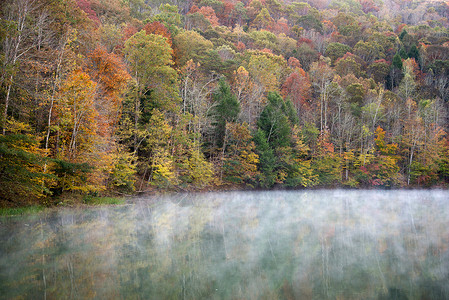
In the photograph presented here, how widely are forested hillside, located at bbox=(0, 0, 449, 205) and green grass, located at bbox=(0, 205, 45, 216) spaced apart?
0.66 metres

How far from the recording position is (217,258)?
10023 millimetres

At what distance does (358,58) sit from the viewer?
220 feet

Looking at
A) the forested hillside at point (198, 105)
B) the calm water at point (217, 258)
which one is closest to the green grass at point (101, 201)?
the forested hillside at point (198, 105)

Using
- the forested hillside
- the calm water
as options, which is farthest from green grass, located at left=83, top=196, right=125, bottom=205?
the calm water

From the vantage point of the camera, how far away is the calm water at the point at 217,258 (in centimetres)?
742

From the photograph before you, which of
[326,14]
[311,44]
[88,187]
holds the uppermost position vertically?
Answer: [326,14]

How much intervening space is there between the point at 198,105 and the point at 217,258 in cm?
2489

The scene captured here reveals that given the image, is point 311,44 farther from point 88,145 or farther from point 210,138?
point 88,145

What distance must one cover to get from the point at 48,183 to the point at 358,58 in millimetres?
63535

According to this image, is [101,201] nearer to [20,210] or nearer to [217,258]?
[20,210]

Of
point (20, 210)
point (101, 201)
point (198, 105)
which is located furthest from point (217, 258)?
point (198, 105)

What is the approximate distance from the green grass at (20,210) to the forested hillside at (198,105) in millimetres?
660

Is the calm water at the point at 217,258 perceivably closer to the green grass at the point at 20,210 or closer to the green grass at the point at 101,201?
the green grass at the point at 20,210

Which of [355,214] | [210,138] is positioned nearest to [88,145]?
[355,214]
